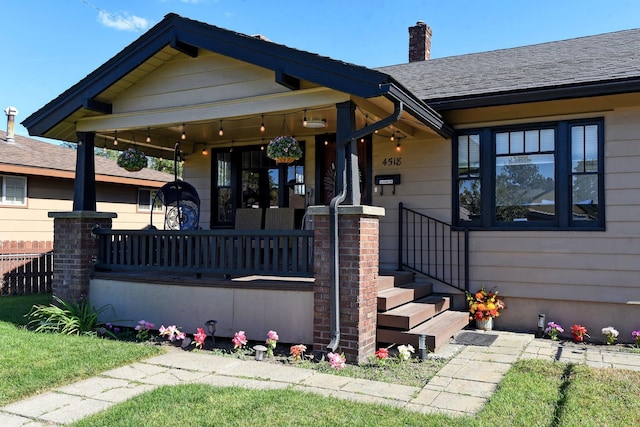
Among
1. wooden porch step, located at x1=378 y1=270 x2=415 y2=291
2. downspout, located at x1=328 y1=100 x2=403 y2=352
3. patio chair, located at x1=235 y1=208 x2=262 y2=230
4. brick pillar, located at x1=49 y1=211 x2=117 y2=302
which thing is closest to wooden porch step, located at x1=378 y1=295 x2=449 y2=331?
wooden porch step, located at x1=378 y1=270 x2=415 y2=291

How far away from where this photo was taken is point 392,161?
759 centimetres

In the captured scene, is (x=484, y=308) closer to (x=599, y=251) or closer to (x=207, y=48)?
(x=599, y=251)

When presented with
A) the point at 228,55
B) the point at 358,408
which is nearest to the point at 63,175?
the point at 228,55

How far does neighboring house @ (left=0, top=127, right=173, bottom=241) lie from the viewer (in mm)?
11633

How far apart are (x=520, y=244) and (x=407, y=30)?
21.1 ft

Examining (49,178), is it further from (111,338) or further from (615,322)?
(615,322)

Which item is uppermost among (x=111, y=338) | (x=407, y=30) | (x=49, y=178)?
(x=407, y=30)

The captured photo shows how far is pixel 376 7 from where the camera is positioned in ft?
38.5

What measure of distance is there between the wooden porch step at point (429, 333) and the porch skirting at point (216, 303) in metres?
0.84

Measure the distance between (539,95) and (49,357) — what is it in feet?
20.4

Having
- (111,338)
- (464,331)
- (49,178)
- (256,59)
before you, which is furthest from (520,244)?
(49,178)

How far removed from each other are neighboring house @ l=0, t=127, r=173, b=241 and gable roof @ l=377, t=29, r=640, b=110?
8.76 meters

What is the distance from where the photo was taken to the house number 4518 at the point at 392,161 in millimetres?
7535

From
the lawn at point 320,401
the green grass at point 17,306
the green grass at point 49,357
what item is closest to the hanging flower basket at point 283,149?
the green grass at point 49,357
